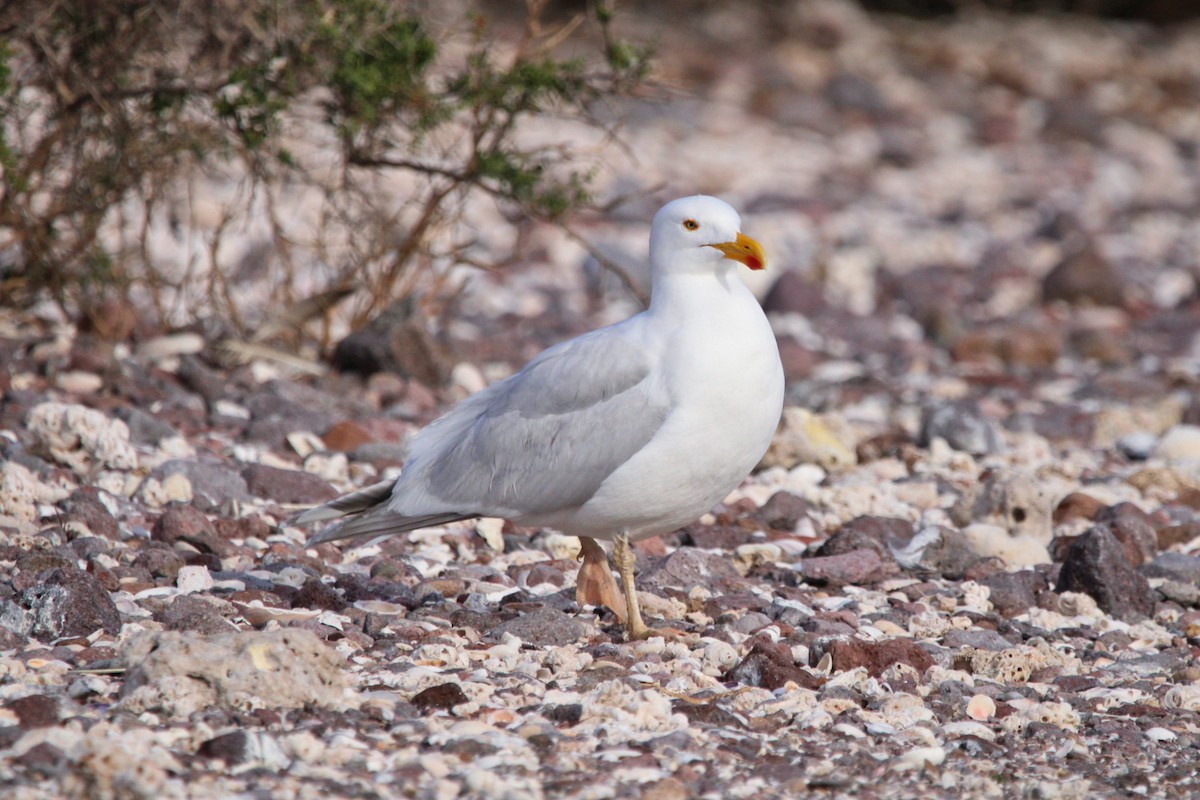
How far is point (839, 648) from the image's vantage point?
5.08 meters

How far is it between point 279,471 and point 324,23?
2.34m

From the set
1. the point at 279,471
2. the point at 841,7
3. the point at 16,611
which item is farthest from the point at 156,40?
the point at 841,7

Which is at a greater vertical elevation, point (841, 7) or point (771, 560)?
point (841, 7)

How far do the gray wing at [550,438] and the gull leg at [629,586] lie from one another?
0.23m

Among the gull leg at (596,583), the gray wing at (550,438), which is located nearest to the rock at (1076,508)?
the gull leg at (596,583)

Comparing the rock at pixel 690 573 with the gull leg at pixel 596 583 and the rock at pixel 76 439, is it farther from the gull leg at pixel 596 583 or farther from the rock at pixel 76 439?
the rock at pixel 76 439

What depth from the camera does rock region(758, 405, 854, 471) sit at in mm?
8031

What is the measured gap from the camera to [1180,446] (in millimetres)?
8508

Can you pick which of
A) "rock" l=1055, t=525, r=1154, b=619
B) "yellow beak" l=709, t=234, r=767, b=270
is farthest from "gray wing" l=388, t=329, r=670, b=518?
"rock" l=1055, t=525, r=1154, b=619

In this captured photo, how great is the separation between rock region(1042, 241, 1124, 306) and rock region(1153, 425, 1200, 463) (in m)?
4.59

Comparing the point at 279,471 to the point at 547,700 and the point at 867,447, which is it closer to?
the point at 547,700

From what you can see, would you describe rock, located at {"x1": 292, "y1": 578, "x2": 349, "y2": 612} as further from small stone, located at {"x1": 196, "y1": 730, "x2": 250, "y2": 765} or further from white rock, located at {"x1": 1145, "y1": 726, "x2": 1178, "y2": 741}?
white rock, located at {"x1": 1145, "y1": 726, "x2": 1178, "y2": 741}

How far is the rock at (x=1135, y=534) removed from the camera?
6.63 meters

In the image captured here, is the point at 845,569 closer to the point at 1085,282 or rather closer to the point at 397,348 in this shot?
the point at 397,348
